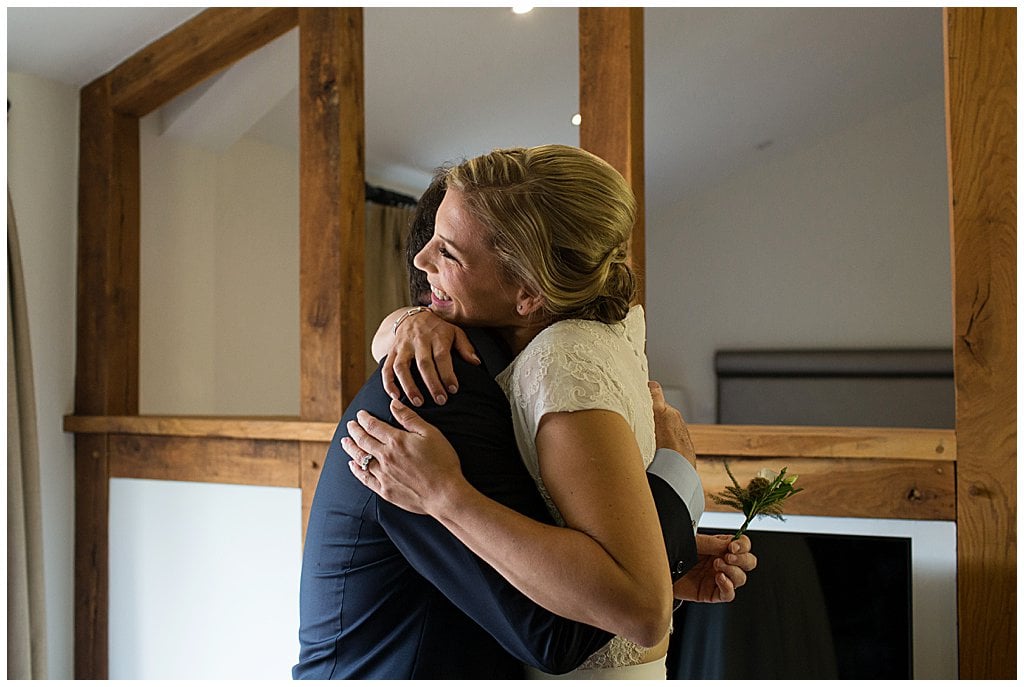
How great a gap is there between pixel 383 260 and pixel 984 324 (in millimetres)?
2951

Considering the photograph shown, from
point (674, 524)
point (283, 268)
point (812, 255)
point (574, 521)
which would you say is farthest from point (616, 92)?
point (812, 255)

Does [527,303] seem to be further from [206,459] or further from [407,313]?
[206,459]

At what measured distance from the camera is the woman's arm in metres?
0.93

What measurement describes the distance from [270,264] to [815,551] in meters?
2.62

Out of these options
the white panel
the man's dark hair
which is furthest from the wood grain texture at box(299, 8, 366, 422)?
the man's dark hair

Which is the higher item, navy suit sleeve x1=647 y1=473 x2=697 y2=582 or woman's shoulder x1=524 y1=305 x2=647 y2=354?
woman's shoulder x1=524 y1=305 x2=647 y2=354

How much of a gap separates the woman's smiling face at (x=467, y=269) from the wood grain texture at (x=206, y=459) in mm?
1693

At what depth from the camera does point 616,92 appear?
2293 mm

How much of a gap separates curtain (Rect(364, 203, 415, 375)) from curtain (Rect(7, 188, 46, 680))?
67.7 inches

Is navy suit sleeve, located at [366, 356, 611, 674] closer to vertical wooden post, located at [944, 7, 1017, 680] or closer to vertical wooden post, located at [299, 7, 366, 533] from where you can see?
vertical wooden post, located at [944, 7, 1017, 680]

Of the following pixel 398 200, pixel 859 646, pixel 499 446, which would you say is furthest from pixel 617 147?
pixel 398 200

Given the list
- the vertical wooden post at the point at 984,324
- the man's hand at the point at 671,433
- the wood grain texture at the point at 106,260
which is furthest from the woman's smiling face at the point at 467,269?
the wood grain texture at the point at 106,260

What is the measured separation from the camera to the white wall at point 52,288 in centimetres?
295

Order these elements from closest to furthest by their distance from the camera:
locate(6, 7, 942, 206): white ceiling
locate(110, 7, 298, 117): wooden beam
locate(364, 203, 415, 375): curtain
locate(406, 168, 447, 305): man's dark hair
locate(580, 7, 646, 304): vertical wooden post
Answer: locate(406, 168, 447, 305): man's dark hair → locate(580, 7, 646, 304): vertical wooden post → locate(110, 7, 298, 117): wooden beam → locate(6, 7, 942, 206): white ceiling → locate(364, 203, 415, 375): curtain
